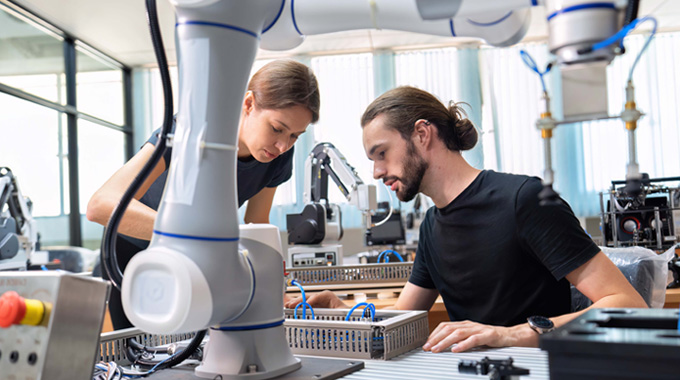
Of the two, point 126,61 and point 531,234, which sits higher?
point 126,61

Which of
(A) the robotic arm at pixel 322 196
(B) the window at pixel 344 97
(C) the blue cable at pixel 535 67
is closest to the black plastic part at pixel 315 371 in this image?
(C) the blue cable at pixel 535 67

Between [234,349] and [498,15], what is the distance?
1.69 feet

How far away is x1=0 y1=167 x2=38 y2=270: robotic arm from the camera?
2.96 meters

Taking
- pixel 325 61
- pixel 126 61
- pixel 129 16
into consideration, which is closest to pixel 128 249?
pixel 129 16

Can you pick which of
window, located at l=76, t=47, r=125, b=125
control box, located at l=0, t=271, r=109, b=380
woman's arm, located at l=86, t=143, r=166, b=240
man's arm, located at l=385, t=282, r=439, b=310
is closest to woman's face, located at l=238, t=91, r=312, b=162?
woman's arm, located at l=86, t=143, r=166, b=240

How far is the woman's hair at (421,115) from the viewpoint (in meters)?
1.56

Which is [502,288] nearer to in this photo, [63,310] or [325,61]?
[63,310]

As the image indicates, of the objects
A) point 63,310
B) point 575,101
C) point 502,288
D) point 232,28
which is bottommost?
point 502,288

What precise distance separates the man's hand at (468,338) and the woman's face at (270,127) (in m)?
0.72

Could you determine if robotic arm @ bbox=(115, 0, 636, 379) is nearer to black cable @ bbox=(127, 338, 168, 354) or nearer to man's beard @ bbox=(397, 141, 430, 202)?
black cable @ bbox=(127, 338, 168, 354)

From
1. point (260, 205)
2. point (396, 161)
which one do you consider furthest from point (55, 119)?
point (396, 161)

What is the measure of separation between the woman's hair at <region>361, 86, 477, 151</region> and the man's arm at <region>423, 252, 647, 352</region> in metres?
0.53

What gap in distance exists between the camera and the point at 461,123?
1.63 meters

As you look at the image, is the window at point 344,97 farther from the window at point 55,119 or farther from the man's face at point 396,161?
the man's face at point 396,161
